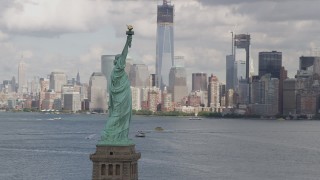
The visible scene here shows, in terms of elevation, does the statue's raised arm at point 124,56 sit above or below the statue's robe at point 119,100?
above

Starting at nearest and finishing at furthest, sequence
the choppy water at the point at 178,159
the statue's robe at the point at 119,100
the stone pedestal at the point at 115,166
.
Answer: the stone pedestal at the point at 115,166, the statue's robe at the point at 119,100, the choppy water at the point at 178,159

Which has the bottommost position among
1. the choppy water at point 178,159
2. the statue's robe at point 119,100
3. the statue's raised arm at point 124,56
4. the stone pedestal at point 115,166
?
the choppy water at point 178,159

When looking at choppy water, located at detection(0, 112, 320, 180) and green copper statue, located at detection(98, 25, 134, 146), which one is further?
choppy water, located at detection(0, 112, 320, 180)

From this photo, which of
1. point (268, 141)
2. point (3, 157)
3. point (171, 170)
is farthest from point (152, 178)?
point (268, 141)

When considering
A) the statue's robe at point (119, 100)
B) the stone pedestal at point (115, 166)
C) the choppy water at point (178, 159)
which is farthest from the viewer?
the choppy water at point (178, 159)

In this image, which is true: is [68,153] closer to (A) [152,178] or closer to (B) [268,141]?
(A) [152,178]

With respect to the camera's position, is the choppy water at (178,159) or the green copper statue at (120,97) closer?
the green copper statue at (120,97)

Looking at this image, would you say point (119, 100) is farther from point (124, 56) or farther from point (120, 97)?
point (124, 56)

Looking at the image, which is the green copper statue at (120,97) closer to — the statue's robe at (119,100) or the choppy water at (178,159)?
the statue's robe at (119,100)

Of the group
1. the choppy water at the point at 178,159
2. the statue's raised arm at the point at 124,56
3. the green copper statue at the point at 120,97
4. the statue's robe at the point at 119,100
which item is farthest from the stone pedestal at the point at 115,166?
the choppy water at the point at 178,159

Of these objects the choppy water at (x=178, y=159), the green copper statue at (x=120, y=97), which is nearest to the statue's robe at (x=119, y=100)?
the green copper statue at (x=120, y=97)

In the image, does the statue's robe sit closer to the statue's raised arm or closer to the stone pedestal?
the statue's raised arm

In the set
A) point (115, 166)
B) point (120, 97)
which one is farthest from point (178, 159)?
point (115, 166)

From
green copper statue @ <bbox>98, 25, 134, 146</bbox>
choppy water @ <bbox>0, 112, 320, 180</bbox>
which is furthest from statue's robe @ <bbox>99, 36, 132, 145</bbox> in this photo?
choppy water @ <bbox>0, 112, 320, 180</bbox>
